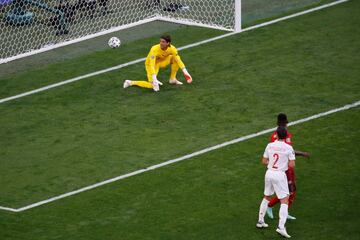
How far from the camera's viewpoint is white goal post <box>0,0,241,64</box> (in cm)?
2330

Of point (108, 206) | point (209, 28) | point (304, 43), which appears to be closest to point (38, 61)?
point (209, 28)

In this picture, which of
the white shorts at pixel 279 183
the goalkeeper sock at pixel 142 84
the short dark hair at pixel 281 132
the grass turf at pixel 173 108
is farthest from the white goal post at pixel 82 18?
the white shorts at pixel 279 183

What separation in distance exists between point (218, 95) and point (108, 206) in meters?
4.87

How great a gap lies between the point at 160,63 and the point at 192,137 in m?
2.79

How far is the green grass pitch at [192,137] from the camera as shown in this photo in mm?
15875

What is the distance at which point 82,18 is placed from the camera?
24.0m

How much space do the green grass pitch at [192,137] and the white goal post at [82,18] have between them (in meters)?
0.50

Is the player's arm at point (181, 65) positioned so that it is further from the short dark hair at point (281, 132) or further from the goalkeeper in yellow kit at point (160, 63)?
the short dark hair at point (281, 132)

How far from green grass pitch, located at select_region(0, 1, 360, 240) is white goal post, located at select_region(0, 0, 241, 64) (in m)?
0.50

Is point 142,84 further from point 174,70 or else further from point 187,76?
point 187,76

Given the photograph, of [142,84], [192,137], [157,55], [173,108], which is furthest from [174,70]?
[192,137]

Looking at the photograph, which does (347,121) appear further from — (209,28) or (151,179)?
(209,28)

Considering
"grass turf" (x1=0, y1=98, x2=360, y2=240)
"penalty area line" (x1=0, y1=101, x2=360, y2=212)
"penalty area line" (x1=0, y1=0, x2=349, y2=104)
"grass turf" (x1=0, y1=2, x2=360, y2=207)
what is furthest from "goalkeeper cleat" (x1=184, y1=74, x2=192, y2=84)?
"grass turf" (x1=0, y1=98, x2=360, y2=240)

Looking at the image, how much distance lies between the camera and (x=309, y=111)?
19578mm
